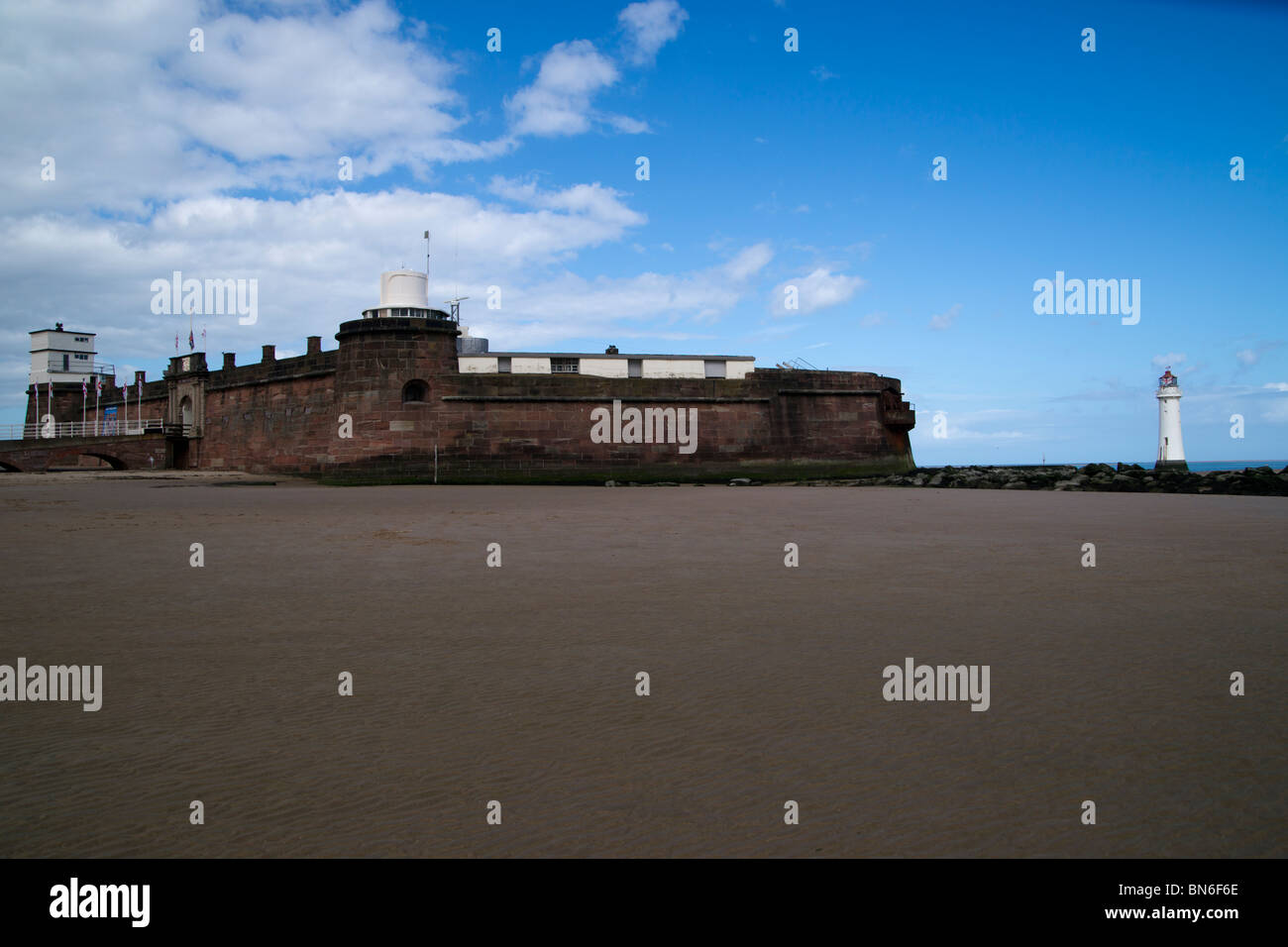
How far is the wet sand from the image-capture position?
2611 mm

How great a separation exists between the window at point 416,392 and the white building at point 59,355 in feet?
131

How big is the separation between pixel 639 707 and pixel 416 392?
24.2m

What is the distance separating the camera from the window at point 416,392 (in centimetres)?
2631

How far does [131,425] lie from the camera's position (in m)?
38.2

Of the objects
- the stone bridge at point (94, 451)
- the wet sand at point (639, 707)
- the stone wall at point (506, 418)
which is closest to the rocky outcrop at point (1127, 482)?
the stone wall at point (506, 418)

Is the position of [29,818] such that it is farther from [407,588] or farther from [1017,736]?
A: [407,588]

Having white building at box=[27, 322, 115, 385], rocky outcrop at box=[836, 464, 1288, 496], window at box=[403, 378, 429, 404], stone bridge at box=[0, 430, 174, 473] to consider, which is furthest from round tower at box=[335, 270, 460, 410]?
white building at box=[27, 322, 115, 385]

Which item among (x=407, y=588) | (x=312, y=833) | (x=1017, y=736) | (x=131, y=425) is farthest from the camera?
(x=131, y=425)

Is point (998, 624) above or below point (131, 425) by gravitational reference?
below

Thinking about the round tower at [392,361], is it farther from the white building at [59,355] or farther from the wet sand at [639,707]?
the white building at [59,355]

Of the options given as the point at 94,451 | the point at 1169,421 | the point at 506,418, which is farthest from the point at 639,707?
the point at 1169,421

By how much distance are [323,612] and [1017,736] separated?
4473 mm

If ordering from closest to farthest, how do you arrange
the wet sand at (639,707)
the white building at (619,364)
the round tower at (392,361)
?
the wet sand at (639,707) → the round tower at (392,361) → the white building at (619,364)

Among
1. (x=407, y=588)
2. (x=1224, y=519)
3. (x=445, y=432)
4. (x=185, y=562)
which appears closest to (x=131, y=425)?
(x=445, y=432)
